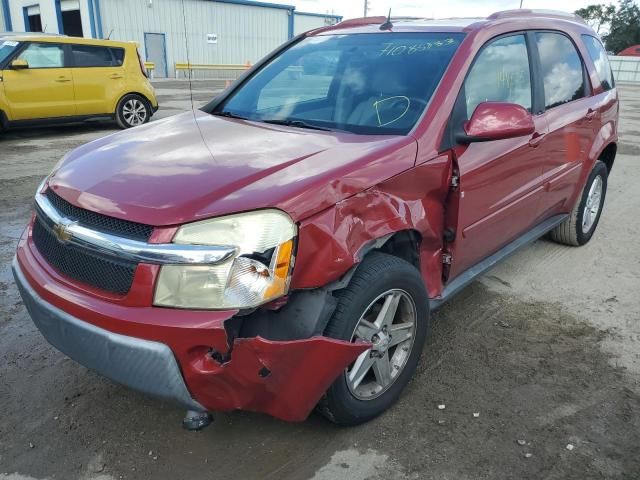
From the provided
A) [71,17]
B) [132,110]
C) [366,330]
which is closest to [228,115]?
[366,330]

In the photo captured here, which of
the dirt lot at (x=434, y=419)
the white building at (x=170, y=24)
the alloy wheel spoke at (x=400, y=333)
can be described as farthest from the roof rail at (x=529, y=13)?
the white building at (x=170, y=24)

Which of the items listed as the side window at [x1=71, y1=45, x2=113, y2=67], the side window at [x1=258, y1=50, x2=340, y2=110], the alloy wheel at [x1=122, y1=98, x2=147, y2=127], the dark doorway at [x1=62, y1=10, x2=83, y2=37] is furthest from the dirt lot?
the dark doorway at [x1=62, y1=10, x2=83, y2=37]

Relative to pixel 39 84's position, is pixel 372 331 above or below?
below

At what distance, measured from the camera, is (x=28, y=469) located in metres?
2.31

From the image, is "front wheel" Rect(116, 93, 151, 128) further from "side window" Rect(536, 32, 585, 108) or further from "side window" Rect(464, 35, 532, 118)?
"side window" Rect(464, 35, 532, 118)

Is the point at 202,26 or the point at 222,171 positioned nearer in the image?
the point at 222,171

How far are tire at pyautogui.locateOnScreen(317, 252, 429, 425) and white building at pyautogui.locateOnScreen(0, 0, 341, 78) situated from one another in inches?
1037

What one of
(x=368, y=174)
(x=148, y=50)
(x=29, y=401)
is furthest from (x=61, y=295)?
(x=148, y=50)

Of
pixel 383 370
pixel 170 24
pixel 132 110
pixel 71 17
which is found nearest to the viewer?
pixel 383 370

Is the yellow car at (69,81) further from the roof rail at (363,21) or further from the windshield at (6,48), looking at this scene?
the roof rail at (363,21)

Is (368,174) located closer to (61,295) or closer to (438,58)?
(438,58)

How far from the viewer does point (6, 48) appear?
9.08 m

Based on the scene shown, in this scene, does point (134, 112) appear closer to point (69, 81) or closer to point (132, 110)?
point (132, 110)

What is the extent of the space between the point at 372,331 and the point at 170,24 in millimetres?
29546
